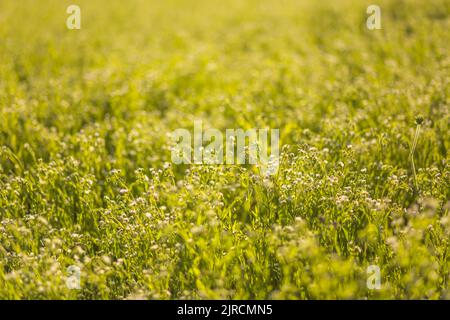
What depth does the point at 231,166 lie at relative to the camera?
12.2ft

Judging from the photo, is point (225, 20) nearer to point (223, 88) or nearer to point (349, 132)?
point (223, 88)

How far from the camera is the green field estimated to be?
287 centimetres

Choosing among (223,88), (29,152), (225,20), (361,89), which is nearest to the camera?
(29,152)

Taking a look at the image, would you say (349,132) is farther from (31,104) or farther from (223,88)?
(31,104)

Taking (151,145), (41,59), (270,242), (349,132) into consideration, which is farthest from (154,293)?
(41,59)

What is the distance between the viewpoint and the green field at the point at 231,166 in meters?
2.87

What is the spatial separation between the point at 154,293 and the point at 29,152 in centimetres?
266

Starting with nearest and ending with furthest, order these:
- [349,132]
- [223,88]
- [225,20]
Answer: [349,132]
[223,88]
[225,20]

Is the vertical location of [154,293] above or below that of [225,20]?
below

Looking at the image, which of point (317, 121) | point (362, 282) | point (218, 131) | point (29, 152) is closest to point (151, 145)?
point (218, 131)

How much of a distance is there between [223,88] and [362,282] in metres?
4.38
